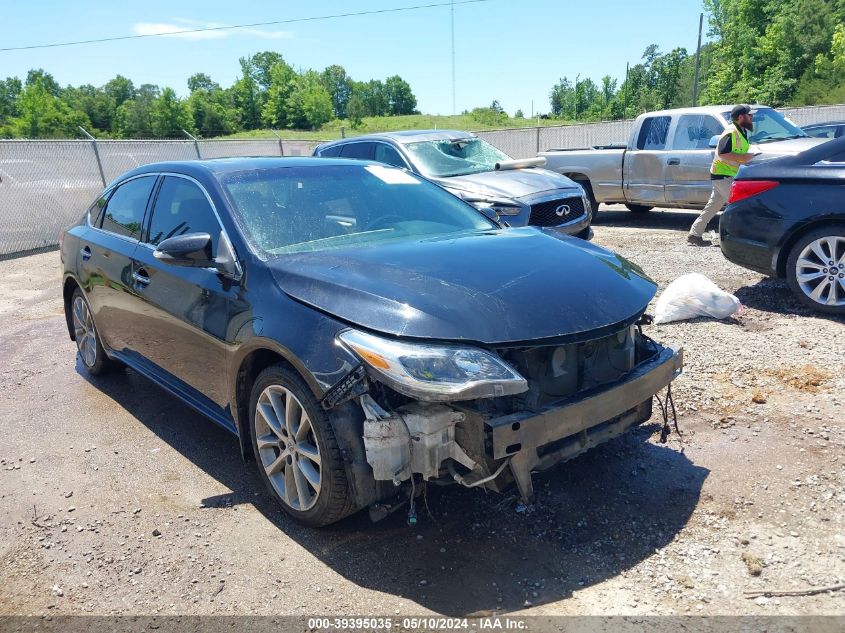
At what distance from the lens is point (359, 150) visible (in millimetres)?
9625

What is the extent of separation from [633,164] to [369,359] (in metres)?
9.86

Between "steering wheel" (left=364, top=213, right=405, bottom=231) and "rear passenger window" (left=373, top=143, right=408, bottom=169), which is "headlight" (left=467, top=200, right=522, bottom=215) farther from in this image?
"steering wheel" (left=364, top=213, right=405, bottom=231)

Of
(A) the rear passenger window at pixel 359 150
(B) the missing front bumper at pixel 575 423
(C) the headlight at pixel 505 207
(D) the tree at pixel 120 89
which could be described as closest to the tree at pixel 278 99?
(D) the tree at pixel 120 89

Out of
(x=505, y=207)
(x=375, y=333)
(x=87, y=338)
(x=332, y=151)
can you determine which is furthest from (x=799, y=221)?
(x=332, y=151)

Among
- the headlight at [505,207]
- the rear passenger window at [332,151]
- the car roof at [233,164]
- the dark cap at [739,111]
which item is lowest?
the headlight at [505,207]

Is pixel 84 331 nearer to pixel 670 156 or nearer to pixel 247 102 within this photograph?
pixel 670 156

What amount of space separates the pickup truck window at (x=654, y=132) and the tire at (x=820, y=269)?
572 centimetres

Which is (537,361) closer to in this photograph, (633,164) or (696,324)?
(696,324)

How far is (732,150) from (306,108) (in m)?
98.9

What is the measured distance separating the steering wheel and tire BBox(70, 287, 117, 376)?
2.64m

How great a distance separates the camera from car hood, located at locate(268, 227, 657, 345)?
8.86 feet

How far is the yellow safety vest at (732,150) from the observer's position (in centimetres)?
869

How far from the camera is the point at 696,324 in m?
5.61

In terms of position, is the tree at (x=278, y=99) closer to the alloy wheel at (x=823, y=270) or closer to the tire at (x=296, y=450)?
the alloy wheel at (x=823, y=270)
